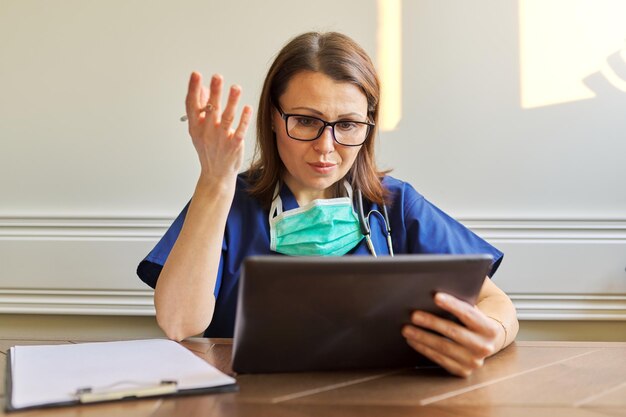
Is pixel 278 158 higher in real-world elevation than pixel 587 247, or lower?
higher

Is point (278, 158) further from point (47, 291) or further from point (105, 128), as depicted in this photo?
point (47, 291)

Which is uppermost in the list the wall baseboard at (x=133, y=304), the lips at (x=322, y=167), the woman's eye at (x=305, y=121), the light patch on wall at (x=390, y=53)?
the light patch on wall at (x=390, y=53)

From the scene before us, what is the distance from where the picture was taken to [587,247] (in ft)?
6.95

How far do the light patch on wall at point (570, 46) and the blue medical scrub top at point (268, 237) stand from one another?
65cm

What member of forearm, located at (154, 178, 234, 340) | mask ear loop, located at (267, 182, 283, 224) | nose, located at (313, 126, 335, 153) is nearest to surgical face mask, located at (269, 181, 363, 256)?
mask ear loop, located at (267, 182, 283, 224)

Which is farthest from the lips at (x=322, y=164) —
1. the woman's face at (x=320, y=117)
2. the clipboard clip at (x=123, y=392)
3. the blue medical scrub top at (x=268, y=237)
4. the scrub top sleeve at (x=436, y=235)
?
the clipboard clip at (x=123, y=392)

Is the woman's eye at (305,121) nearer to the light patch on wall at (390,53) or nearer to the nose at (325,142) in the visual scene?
the nose at (325,142)

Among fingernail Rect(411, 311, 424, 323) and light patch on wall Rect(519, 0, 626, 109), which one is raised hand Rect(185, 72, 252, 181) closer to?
fingernail Rect(411, 311, 424, 323)

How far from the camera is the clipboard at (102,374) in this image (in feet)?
2.91

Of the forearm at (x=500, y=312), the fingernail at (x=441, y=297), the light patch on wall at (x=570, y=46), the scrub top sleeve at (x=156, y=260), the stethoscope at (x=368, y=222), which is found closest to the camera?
the fingernail at (x=441, y=297)

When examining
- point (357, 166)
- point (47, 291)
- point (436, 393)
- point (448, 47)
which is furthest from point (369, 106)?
point (47, 291)

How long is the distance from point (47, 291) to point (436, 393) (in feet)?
5.38

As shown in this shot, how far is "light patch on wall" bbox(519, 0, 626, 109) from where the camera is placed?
Answer: 2.08 metres

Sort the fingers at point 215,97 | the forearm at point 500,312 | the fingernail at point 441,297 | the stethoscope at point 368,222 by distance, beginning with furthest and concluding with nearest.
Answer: the stethoscope at point 368,222
the forearm at point 500,312
the fingers at point 215,97
the fingernail at point 441,297
